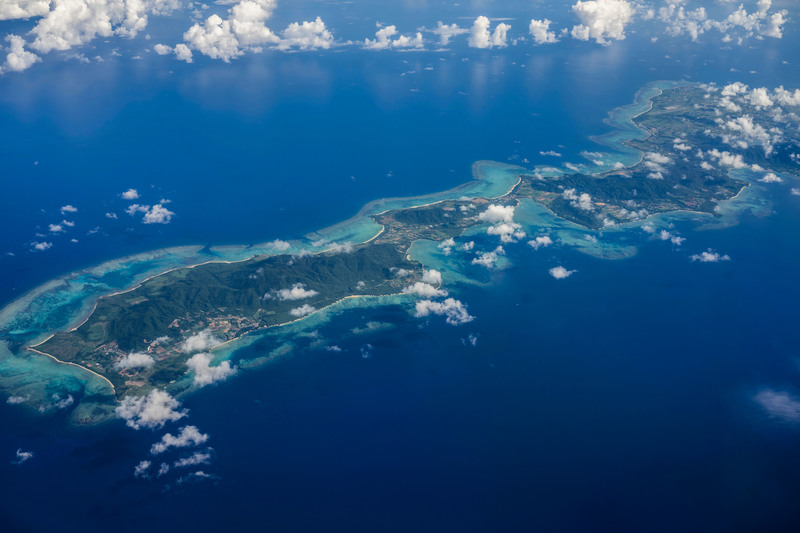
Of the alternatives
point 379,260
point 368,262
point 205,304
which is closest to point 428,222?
point 379,260

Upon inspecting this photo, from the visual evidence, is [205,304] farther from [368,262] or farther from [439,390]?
[439,390]

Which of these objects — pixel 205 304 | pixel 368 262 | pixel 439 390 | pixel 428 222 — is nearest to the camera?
pixel 439 390

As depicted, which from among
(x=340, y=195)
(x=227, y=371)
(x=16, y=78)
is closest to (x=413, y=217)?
(x=340, y=195)

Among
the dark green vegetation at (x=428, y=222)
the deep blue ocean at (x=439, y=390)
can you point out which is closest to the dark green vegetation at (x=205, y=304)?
the dark green vegetation at (x=428, y=222)

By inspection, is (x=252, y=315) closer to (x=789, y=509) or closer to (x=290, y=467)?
(x=290, y=467)

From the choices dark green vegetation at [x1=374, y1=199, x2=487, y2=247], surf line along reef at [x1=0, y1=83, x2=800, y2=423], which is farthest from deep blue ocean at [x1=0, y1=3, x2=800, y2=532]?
dark green vegetation at [x1=374, y1=199, x2=487, y2=247]

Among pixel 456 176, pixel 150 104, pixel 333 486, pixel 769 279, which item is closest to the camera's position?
pixel 333 486

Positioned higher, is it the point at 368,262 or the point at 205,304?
the point at 368,262
